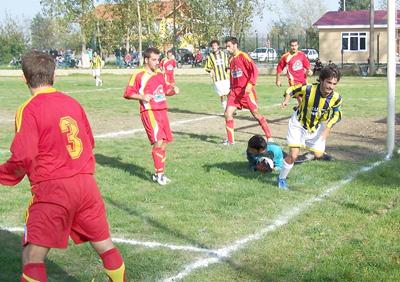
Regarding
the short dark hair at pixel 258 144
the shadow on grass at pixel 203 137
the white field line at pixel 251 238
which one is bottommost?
the white field line at pixel 251 238

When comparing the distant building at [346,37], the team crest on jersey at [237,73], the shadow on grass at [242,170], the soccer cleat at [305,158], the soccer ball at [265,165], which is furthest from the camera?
the distant building at [346,37]

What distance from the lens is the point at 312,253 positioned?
5707 mm

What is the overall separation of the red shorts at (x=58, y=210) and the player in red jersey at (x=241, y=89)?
26.3 ft

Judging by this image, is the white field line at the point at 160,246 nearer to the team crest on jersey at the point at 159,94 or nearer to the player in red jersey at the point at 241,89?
the team crest on jersey at the point at 159,94

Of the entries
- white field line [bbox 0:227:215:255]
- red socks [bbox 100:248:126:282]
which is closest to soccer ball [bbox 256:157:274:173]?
white field line [bbox 0:227:215:255]

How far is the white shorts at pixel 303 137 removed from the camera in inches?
327

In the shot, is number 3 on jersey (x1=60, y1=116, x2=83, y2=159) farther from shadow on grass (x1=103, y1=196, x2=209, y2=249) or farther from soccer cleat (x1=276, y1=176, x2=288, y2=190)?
soccer cleat (x1=276, y1=176, x2=288, y2=190)

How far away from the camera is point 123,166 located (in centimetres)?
1023

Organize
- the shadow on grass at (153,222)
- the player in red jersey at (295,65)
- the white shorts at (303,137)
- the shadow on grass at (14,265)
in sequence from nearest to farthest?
the shadow on grass at (14,265) → the shadow on grass at (153,222) → the white shorts at (303,137) → the player in red jersey at (295,65)

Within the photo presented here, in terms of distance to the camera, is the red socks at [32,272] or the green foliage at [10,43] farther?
the green foliage at [10,43]

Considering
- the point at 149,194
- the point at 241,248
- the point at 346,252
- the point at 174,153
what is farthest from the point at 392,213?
the point at 174,153

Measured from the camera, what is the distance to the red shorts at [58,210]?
4.09 m

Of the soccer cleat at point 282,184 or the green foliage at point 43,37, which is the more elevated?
the green foliage at point 43,37

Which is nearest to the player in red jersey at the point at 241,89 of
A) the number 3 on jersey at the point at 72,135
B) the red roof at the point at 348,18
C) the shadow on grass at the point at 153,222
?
the shadow on grass at the point at 153,222
